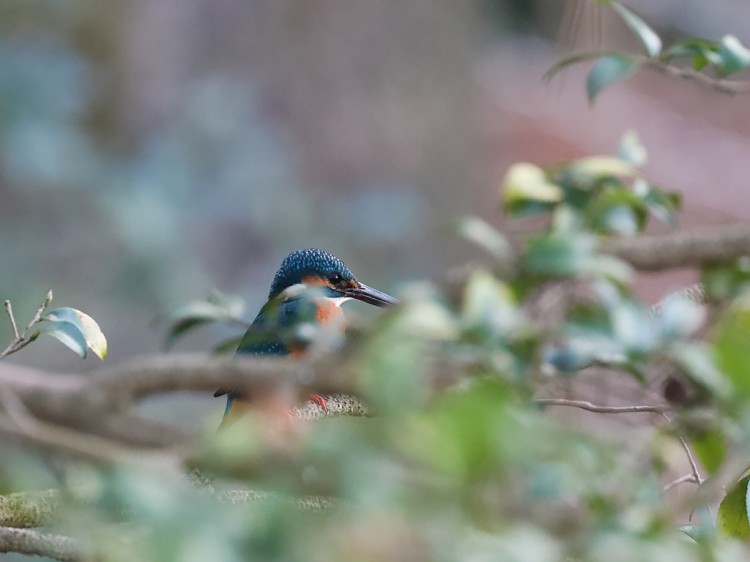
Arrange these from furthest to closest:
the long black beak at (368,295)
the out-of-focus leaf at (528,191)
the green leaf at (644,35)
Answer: the long black beak at (368,295), the green leaf at (644,35), the out-of-focus leaf at (528,191)

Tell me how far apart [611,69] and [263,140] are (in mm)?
2730

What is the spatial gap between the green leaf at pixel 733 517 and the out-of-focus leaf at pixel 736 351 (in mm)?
451

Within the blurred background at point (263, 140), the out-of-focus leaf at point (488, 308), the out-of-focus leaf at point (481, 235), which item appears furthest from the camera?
A: the blurred background at point (263, 140)

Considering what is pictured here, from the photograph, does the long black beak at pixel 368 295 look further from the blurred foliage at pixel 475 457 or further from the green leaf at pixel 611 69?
the blurred foliage at pixel 475 457

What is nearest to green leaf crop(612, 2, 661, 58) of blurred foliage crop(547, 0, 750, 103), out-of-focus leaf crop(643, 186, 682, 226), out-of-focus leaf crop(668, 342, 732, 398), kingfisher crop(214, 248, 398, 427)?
blurred foliage crop(547, 0, 750, 103)

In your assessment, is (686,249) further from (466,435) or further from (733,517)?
(466,435)

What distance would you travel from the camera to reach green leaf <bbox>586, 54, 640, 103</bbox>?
1255mm

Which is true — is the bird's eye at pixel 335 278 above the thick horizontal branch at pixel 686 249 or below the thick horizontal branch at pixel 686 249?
below

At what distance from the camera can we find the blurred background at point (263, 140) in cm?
356

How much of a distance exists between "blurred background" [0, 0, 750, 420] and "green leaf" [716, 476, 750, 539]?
2.39 meters

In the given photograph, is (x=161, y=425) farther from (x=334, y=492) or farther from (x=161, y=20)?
(x=161, y=20)

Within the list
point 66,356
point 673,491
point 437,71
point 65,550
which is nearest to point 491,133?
point 437,71

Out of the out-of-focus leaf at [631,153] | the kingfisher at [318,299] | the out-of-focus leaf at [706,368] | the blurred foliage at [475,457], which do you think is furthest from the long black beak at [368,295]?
the out-of-focus leaf at [706,368]

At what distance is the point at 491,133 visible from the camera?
5457mm
